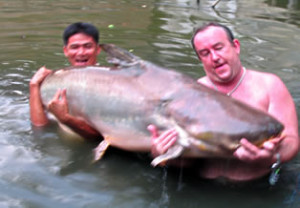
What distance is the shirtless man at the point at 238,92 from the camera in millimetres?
2314

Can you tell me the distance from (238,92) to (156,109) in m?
0.63

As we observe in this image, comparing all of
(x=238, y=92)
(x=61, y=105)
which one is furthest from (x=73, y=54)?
(x=238, y=92)

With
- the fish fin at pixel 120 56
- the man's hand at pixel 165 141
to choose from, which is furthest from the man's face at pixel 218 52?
the man's hand at pixel 165 141

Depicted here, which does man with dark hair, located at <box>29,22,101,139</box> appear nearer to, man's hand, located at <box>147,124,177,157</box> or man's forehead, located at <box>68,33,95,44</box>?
man's forehead, located at <box>68,33,95,44</box>

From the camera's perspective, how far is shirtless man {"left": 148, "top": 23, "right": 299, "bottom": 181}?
2.31m

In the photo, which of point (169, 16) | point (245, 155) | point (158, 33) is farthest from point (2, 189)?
point (169, 16)

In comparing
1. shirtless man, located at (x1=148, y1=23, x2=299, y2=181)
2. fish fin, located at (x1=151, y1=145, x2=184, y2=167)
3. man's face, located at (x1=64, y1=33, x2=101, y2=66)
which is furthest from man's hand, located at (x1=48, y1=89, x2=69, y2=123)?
fish fin, located at (x1=151, y1=145, x2=184, y2=167)

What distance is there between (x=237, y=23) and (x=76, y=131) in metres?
5.86

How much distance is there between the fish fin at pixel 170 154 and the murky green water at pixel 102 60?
395 millimetres

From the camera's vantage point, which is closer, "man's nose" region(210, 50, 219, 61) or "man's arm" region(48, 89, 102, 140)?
"man's nose" region(210, 50, 219, 61)

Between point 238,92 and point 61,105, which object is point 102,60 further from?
point 238,92

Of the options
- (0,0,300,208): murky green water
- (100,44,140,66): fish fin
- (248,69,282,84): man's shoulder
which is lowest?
(0,0,300,208): murky green water

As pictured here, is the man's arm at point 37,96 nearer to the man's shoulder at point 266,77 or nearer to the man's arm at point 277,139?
the man's shoulder at point 266,77

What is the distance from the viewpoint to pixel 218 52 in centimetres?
246
